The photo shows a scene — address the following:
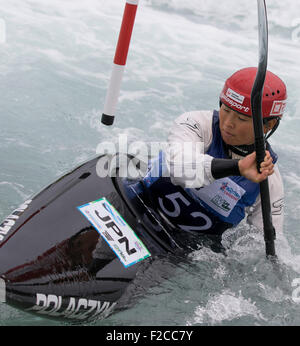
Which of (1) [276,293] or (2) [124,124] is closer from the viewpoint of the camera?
(1) [276,293]

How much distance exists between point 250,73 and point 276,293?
3.65ft

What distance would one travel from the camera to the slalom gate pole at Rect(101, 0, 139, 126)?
9.57 ft

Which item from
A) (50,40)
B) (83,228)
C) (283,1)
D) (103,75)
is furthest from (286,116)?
(283,1)

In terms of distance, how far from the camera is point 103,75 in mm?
6836

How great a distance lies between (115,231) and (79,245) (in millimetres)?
207

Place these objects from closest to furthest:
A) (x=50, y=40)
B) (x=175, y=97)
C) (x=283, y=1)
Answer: (x=175, y=97)
(x=50, y=40)
(x=283, y=1)

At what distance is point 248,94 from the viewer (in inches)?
86.2

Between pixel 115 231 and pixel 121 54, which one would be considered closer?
pixel 115 231

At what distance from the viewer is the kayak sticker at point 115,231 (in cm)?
222

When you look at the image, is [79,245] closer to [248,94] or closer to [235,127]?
[235,127]

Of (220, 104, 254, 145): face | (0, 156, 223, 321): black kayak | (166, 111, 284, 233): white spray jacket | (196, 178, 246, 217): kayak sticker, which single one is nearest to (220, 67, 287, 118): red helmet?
(220, 104, 254, 145): face

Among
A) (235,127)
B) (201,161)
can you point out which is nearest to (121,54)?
(235,127)

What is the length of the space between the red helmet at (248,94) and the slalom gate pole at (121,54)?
36.7 inches

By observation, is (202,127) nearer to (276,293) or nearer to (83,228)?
(83,228)
